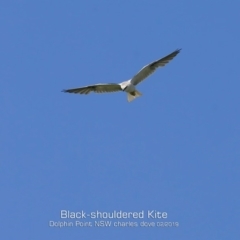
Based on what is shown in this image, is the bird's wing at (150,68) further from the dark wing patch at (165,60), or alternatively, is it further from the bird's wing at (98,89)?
the bird's wing at (98,89)

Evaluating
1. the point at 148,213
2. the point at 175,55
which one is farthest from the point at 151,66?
the point at 148,213

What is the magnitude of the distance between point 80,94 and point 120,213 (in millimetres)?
3387

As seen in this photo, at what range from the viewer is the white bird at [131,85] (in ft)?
82.4

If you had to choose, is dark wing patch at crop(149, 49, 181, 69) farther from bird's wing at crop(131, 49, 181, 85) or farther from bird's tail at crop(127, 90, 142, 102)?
bird's tail at crop(127, 90, 142, 102)

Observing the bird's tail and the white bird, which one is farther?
the white bird

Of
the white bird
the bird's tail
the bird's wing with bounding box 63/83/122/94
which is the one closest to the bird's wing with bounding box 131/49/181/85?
the white bird

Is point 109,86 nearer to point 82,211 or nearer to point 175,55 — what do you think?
point 175,55

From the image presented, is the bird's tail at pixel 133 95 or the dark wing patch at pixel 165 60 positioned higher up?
the dark wing patch at pixel 165 60

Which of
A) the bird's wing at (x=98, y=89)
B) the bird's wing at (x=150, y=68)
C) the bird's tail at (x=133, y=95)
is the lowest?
the bird's tail at (x=133, y=95)

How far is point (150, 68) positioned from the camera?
83.7ft

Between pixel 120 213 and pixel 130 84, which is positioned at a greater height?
pixel 130 84

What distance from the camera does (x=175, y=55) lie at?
25.3m

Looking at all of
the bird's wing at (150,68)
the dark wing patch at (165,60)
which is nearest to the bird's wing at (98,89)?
the bird's wing at (150,68)

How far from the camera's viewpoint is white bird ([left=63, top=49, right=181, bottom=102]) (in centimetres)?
2512
